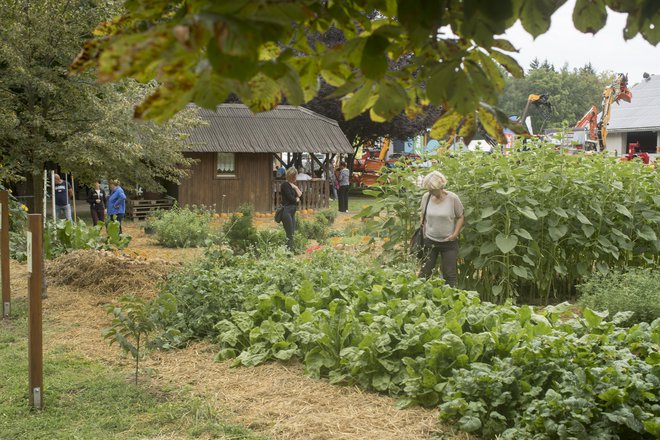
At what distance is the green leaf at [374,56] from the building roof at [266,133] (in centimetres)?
2295

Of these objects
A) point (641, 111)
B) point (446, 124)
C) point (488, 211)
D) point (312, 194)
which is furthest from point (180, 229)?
point (641, 111)

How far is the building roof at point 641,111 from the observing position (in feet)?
151

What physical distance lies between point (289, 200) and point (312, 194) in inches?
569

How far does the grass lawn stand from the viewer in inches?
190

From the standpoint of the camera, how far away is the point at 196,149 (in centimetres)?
2545

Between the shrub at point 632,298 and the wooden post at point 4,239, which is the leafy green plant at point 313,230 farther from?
the shrub at point 632,298

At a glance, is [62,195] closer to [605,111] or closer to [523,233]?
[523,233]

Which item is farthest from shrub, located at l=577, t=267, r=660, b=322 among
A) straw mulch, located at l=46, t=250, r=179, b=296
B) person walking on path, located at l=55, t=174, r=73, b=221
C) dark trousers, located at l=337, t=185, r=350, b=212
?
dark trousers, located at l=337, t=185, r=350, b=212

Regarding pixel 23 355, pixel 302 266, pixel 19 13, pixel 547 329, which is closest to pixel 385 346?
→ pixel 547 329

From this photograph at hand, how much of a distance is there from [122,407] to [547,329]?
287 cm

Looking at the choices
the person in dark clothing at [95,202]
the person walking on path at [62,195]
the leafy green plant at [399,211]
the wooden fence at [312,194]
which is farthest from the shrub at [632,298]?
the wooden fence at [312,194]

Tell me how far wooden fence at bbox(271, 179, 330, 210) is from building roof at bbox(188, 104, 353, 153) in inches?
46.7

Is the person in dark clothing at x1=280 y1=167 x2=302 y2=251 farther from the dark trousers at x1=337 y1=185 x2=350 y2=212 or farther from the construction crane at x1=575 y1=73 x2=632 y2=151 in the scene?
the construction crane at x1=575 y1=73 x2=632 y2=151

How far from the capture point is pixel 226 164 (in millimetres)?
27422
